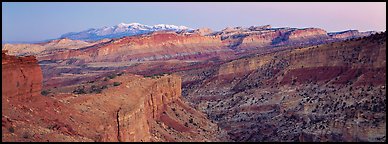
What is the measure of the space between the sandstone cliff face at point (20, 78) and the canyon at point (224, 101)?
1.9 inches

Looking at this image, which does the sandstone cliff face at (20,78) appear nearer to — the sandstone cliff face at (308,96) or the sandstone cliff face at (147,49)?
the sandstone cliff face at (308,96)

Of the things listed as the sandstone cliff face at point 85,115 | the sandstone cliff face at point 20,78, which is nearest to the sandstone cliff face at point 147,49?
the sandstone cliff face at point 85,115

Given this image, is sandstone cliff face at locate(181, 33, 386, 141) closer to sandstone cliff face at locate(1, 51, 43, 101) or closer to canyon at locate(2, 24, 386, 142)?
canyon at locate(2, 24, 386, 142)

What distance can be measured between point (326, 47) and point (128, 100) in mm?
24871

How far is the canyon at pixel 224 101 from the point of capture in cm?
2100

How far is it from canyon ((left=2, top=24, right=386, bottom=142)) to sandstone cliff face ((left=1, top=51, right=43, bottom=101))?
5 cm

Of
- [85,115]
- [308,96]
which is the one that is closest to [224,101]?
[308,96]

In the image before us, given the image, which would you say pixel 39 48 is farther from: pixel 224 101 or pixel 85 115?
pixel 85 115

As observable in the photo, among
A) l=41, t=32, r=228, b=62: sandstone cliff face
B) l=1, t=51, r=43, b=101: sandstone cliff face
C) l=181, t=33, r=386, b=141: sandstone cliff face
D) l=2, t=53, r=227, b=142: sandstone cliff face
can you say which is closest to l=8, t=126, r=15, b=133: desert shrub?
l=2, t=53, r=227, b=142: sandstone cliff face

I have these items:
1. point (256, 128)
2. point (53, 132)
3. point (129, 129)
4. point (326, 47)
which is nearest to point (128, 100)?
point (129, 129)

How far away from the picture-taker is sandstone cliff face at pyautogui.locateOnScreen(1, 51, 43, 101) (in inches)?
805

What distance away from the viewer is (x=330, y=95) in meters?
37.3

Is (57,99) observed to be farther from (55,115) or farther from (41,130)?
(41,130)

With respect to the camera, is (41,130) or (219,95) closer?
(41,130)
